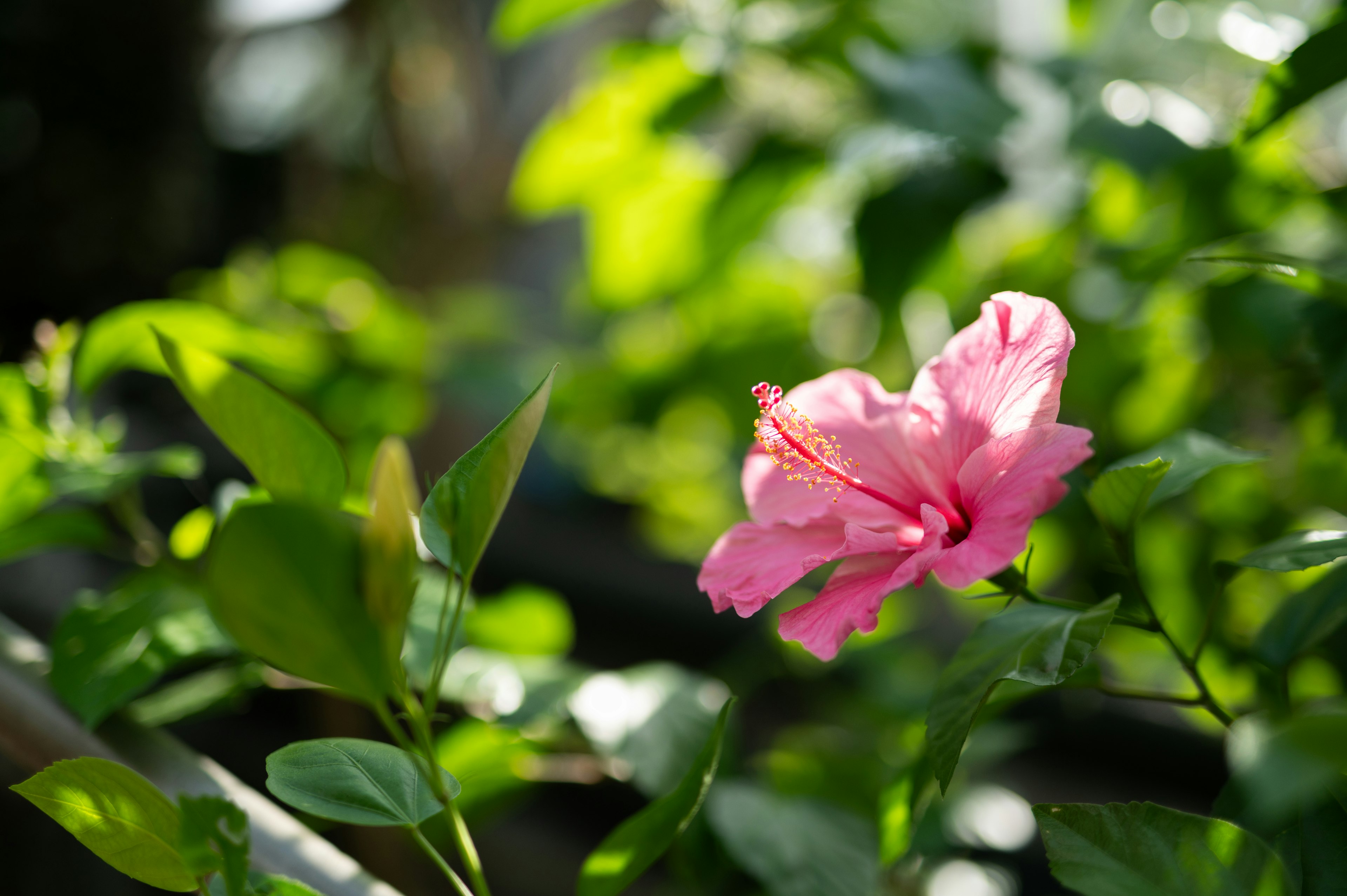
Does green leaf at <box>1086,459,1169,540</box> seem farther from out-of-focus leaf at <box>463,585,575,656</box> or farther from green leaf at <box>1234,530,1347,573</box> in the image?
out-of-focus leaf at <box>463,585,575,656</box>

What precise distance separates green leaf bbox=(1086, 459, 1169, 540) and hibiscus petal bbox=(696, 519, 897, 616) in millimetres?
70

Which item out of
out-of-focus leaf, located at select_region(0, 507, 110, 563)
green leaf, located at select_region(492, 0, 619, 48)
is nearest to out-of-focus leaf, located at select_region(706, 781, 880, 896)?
out-of-focus leaf, located at select_region(0, 507, 110, 563)

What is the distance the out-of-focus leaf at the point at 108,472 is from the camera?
41 cm

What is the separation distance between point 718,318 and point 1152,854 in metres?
0.64

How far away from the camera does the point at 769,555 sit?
308 mm

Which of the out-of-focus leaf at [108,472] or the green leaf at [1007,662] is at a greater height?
the out-of-focus leaf at [108,472]

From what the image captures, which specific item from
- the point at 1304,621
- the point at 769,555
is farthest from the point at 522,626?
the point at 1304,621

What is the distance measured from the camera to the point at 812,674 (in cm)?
94

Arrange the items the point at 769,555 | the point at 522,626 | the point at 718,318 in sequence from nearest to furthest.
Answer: the point at 769,555
the point at 522,626
the point at 718,318

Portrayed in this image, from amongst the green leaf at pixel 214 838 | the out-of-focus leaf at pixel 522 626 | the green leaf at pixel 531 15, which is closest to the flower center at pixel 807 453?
the green leaf at pixel 214 838

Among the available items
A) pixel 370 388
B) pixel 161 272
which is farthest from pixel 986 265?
pixel 161 272

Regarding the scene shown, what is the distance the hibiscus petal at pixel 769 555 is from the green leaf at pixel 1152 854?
0.09 meters

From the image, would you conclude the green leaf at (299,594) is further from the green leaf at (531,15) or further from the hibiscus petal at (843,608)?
the green leaf at (531,15)

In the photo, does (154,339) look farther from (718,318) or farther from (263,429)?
(718,318)
